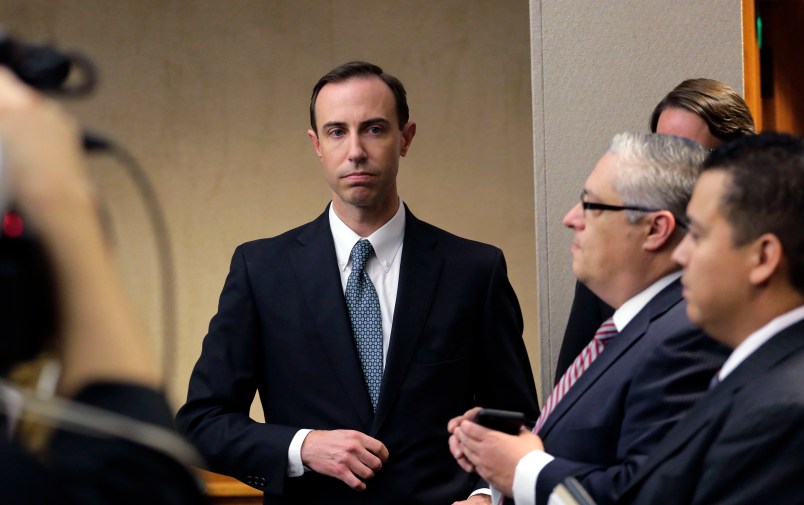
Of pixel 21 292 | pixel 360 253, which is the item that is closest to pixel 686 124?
pixel 360 253

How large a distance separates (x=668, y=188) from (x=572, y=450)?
519 millimetres

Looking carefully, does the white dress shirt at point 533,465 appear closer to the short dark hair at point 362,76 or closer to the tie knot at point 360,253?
the tie knot at point 360,253

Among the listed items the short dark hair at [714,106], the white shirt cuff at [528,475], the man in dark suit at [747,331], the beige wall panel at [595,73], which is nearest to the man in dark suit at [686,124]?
the short dark hair at [714,106]

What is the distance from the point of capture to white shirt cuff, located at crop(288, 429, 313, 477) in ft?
8.66

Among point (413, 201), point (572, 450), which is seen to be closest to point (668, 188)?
point (572, 450)

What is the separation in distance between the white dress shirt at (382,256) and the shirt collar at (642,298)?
862mm

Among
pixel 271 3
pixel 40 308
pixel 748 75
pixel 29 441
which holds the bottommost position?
pixel 29 441

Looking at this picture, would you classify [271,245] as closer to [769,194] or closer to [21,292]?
[769,194]

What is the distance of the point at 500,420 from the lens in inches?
79.9

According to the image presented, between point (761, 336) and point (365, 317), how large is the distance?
136cm

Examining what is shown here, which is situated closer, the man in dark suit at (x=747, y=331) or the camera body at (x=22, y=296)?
the camera body at (x=22, y=296)

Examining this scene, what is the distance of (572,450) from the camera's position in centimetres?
201

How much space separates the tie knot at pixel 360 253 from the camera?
2.86m

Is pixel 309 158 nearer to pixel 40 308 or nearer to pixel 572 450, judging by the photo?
pixel 572 450
